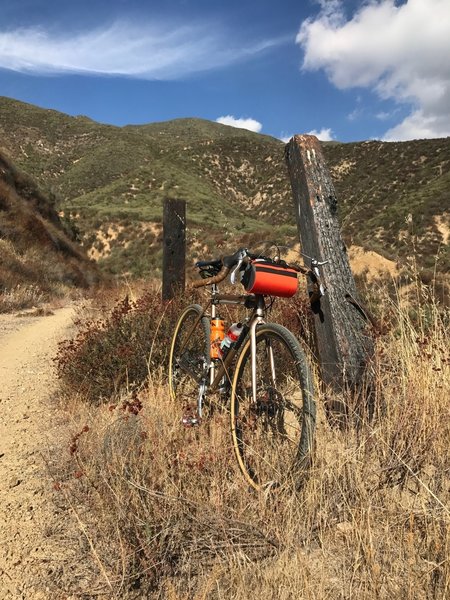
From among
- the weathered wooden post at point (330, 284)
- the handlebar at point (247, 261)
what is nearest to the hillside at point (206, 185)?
the weathered wooden post at point (330, 284)

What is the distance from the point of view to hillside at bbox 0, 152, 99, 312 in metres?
11.6

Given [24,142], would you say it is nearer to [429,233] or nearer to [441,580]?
[429,233]

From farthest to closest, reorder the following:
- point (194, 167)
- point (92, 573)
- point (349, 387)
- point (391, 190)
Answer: point (194, 167), point (391, 190), point (349, 387), point (92, 573)

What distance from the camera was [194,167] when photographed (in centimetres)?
6588

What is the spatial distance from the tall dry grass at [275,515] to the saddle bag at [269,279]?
0.79m

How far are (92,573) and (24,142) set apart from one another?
81939mm

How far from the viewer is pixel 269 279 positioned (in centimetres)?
265

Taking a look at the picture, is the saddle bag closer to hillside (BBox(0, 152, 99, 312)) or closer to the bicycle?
the bicycle

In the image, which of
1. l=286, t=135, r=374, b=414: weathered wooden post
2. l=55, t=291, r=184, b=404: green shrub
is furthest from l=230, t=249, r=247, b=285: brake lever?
l=55, t=291, r=184, b=404: green shrub

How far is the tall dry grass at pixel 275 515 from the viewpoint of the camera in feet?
5.81

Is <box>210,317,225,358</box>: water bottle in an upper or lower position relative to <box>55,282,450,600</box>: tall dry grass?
upper

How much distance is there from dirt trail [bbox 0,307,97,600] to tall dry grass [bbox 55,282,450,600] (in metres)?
0.14

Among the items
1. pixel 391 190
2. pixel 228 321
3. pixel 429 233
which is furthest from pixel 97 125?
pixel 228 321

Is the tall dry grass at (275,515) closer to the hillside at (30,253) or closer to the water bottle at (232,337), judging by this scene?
the water bottle at (232,337)
